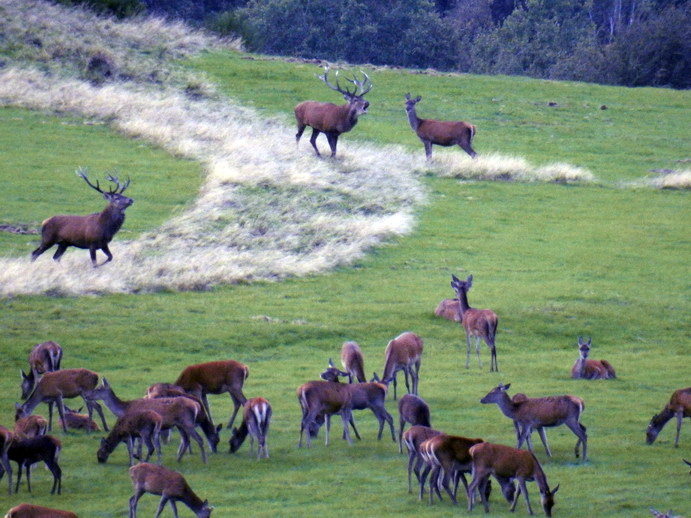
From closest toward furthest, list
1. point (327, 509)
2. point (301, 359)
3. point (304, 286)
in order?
point (327, 509)
point (301, 359)
point (304, 286)

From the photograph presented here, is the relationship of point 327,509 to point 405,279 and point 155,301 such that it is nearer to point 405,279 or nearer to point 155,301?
A: point 155,301

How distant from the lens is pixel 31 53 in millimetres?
39938

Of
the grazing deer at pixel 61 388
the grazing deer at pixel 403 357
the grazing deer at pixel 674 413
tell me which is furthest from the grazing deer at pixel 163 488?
the grazing deer at pixel 674 413

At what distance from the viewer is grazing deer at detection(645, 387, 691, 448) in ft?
43.4

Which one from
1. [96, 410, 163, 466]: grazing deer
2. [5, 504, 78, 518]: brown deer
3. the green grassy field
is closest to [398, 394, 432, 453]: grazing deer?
the green grassy field

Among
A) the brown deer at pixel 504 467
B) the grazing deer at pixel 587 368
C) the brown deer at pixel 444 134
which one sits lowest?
the grazing deer at pixel 587 368

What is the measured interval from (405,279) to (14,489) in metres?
12.3

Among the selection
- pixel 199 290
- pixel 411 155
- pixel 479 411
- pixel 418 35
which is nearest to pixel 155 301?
pixel 199 290

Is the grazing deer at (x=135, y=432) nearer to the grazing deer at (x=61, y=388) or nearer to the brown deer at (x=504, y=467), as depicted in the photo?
the grazing deer at (x=61, y=388)

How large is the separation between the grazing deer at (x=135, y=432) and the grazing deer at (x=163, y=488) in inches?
65.5

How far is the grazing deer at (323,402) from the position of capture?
13383 mm

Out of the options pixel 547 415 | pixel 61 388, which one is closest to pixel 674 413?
pixel 547 415

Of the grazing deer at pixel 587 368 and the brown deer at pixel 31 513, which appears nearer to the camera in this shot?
the brown deer at pixel 31 513

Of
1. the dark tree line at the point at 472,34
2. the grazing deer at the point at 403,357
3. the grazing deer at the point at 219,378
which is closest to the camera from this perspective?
the grazing deer at the point at 219,378
